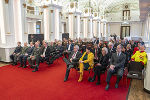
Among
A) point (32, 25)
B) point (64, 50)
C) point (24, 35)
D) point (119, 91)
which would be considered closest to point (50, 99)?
point (119, 91)

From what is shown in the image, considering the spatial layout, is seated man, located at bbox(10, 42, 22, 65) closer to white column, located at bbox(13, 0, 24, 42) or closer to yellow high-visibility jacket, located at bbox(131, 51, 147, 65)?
white column, located at bbox(13, 0, 24, 42)

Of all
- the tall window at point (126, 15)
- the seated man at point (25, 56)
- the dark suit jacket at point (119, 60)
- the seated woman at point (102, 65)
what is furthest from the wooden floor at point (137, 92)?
the tall window at point (126, 15)

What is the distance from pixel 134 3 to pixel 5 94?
2974cm

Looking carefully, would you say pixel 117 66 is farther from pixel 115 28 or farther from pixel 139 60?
pixel 115 28

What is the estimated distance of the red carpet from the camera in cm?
350

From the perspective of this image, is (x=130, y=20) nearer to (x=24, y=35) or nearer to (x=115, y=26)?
(x=115, y=26)

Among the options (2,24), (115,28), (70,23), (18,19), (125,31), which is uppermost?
(115,28)

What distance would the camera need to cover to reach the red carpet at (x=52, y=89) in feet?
11.5

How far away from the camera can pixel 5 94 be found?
11.9 ft

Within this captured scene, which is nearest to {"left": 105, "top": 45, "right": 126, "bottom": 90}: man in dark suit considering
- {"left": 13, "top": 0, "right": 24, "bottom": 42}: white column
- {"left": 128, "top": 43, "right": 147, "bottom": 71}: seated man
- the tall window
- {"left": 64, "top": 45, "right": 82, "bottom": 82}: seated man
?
{"left": 128, "top": 43, "right": 147, "bottom": 71}: seated man

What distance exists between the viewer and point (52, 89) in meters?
3.95

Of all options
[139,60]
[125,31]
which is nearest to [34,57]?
[139,60]

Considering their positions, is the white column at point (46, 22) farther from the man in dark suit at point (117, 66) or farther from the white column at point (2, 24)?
the man in dark suit at point (117, 66)

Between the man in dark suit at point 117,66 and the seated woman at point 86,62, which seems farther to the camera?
the seated woman at point 86,62
